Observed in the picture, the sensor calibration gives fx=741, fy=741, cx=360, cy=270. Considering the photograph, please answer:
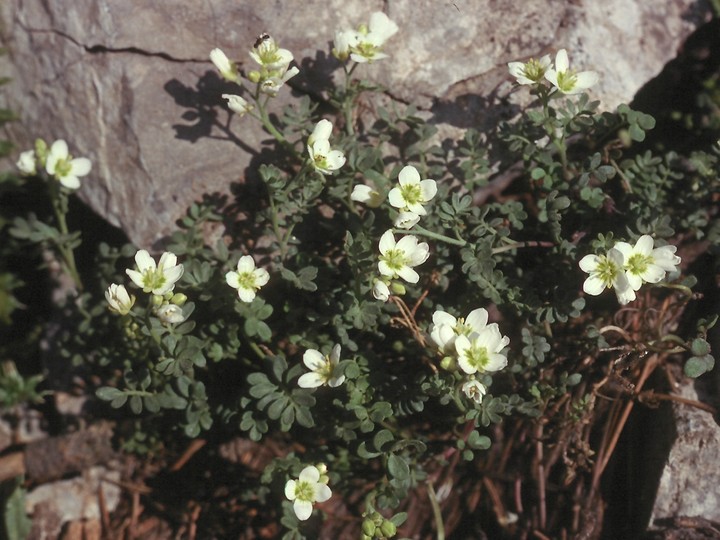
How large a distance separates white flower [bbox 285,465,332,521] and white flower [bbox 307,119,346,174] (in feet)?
4.01

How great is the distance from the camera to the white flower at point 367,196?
10.3 feet

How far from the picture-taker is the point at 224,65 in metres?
3.24

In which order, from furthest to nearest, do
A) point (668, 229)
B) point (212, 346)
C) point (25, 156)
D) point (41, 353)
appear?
point (41, 353), point (25, 156), point (212, 346), point (668, 229)

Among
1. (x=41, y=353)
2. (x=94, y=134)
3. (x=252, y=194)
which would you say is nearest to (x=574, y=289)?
(x=252, y=194)

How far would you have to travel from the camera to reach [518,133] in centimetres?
329

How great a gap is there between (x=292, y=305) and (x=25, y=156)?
144 cm

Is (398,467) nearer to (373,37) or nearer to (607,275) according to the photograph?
(607,275)

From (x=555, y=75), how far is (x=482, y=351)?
1.22m

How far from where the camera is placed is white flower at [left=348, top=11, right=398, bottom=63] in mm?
3213

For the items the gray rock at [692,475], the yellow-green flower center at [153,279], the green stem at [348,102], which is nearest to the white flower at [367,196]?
the green stem at [348,102]

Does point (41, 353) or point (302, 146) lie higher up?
point (302, 146)

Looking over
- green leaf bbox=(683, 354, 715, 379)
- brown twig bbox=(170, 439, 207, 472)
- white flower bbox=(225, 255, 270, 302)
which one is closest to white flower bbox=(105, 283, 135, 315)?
white flower bbox=(225, 255, 270, 302)

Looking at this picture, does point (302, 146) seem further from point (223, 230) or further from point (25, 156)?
point (25, 156)

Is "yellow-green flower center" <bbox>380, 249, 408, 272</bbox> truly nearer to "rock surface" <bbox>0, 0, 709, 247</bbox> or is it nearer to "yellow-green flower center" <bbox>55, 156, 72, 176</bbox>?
"rock surface" <bbox>0, 0, 709, 247</bbox>
